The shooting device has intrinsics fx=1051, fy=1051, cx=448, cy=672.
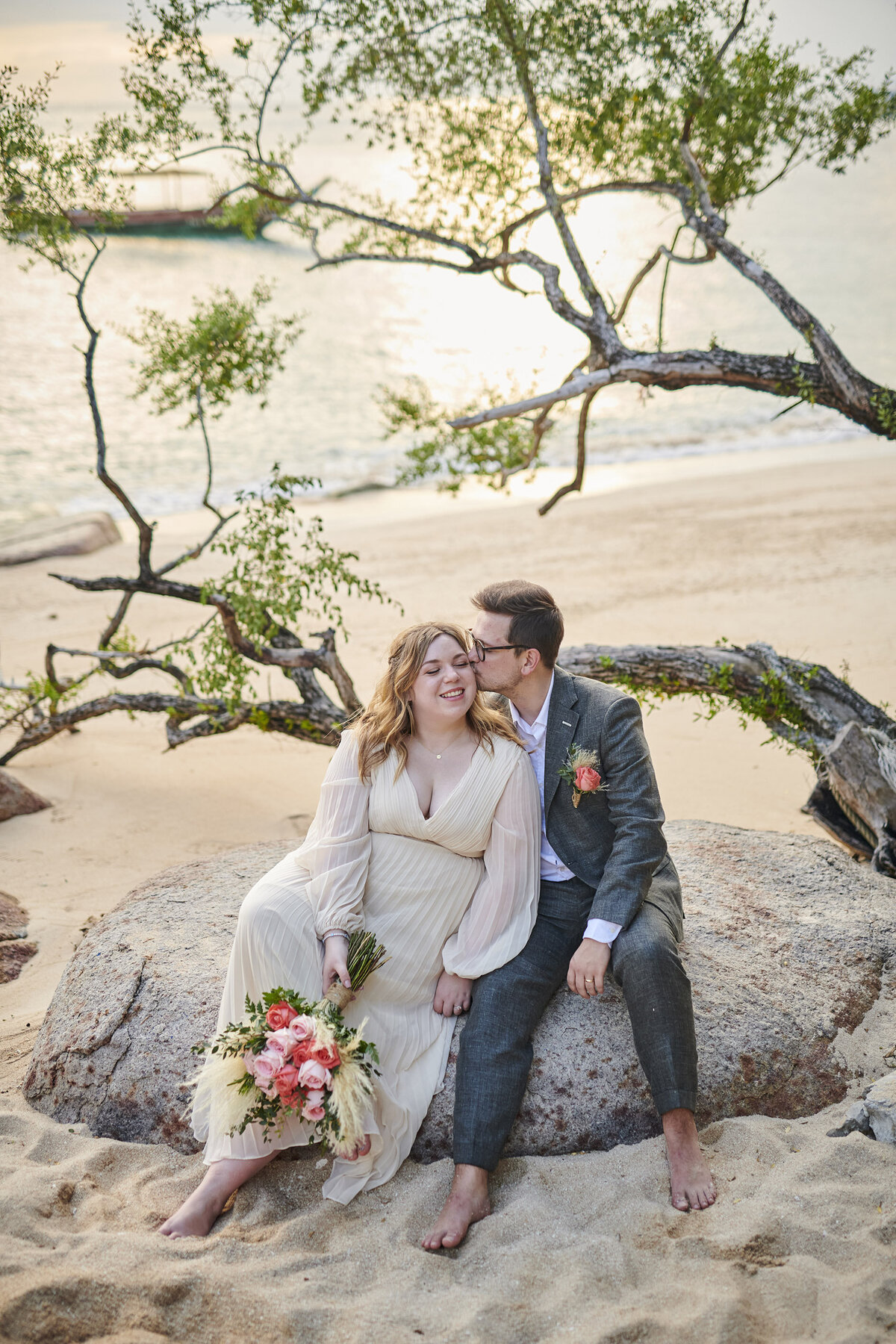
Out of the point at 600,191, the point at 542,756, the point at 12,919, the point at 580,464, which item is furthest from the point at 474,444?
the point at 12,919

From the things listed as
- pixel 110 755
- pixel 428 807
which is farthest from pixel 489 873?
pixel 110 755

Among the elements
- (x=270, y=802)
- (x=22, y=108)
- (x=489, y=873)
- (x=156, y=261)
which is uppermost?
(x=156, y=261)

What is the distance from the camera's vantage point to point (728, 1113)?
3.58 metres

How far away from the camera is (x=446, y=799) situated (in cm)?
366

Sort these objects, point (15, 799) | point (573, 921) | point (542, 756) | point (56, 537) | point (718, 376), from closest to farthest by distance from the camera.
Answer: point (573, 921)
point (542, 756)
point (718, 376)
point (15, 799)
point (56, 537)

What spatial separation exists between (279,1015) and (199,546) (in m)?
4.19

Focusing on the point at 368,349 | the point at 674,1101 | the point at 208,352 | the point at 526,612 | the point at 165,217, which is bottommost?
the point at 674,1101

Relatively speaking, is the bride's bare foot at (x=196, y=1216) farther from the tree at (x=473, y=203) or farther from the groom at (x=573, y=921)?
the tree at (x=473, y=203)

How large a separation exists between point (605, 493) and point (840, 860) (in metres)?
12.8

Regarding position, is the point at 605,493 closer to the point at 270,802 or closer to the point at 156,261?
the point at 270,802

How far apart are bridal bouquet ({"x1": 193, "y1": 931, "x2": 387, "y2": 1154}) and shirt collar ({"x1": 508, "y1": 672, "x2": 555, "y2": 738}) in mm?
1256

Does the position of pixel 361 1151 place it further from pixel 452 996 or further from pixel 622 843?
pixel 622 843

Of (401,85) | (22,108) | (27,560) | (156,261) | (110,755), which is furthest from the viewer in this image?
(156,261)

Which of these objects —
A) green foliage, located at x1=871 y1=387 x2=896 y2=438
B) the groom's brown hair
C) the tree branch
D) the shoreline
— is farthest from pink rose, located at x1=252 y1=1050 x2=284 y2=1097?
the shoreline
